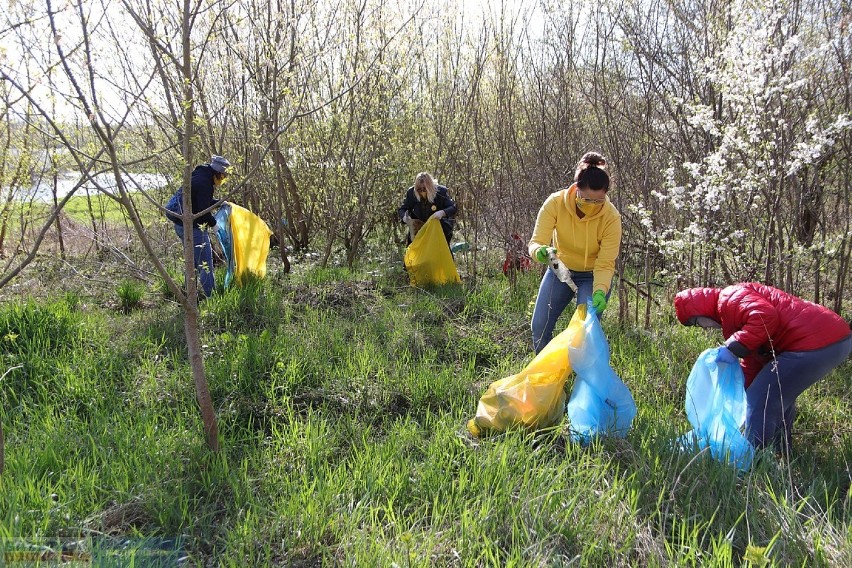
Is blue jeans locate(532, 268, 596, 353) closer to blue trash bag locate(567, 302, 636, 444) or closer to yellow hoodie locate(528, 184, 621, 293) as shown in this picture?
yellow hoodie locate(528, 184, 621, 293)

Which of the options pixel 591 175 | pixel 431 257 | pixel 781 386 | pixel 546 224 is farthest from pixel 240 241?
pixel 781 386

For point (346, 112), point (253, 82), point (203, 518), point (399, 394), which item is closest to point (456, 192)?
point (346, 112)

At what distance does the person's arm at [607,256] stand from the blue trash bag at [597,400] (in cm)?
55

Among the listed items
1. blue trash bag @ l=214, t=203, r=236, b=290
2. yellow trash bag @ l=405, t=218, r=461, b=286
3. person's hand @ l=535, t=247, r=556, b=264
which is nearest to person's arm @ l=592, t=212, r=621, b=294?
person's hand @ l=535, t=247, r=556, b=264

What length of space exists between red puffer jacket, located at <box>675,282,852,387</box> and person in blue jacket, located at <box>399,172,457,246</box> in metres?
3.12

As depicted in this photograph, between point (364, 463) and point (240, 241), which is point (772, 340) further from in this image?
point (240, 241)

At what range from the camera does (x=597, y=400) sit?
2586mm

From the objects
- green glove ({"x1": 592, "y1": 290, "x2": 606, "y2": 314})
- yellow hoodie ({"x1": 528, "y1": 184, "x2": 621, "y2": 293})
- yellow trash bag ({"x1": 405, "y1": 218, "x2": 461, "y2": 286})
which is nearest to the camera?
green glove ({"x1": 592, "y1": 290, "x2": 606, "y2": 314})

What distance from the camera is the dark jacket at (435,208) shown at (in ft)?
18.5

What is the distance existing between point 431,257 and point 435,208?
0.59 meters

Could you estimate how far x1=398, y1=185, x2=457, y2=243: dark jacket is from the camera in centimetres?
564

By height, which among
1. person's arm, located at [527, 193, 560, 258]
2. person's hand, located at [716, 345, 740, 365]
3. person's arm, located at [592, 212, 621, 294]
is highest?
person's arm, located at [527, 193, 560, 258]

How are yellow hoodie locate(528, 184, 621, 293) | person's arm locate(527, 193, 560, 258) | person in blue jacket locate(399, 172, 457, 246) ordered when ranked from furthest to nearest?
1. person in blue jacket locate(399, 172, 457, 246)
2. person's arm locate(527, 193, 560, 258)
3. yellow hoodie locate(528, 184, 621, 293)

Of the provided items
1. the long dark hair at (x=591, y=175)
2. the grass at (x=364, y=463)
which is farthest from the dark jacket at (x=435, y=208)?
the long dark hair at (x=591, y=175)
